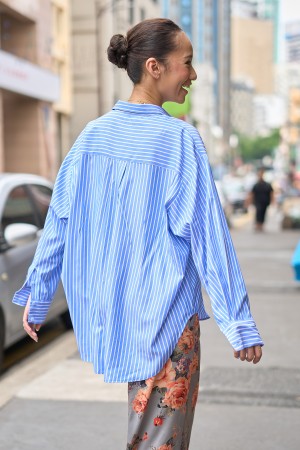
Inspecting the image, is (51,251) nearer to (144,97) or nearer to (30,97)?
(144,97)

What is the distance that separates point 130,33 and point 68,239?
0.65 meters

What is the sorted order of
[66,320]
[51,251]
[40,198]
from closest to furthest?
[51,251]
[40,198]
[66,320]

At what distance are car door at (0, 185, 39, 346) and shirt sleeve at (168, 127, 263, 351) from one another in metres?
3.83

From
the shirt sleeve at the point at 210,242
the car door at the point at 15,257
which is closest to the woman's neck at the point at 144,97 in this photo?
the shirt sleeve at the point at 210,242

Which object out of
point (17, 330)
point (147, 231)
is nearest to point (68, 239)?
point (147, 231)

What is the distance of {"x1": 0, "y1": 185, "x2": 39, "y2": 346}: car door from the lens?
622 cm

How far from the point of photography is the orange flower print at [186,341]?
2.51m

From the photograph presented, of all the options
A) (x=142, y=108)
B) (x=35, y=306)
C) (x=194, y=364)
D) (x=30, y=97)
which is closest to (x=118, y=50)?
(x=142, y=108)

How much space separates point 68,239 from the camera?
2615mm

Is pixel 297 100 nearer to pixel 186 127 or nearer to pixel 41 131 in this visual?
pixel 41 131

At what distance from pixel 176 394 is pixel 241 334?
276 millimetres

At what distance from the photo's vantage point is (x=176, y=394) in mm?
2500

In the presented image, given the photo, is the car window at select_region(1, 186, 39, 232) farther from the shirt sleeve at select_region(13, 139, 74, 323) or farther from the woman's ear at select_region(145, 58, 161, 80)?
the woman's ear at select_region(145, 58, 161, 80)

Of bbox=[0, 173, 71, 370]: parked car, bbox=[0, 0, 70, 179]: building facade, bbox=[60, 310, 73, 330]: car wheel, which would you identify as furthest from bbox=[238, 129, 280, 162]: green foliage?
bbox=[0, 173, 71, 370]: parked car
